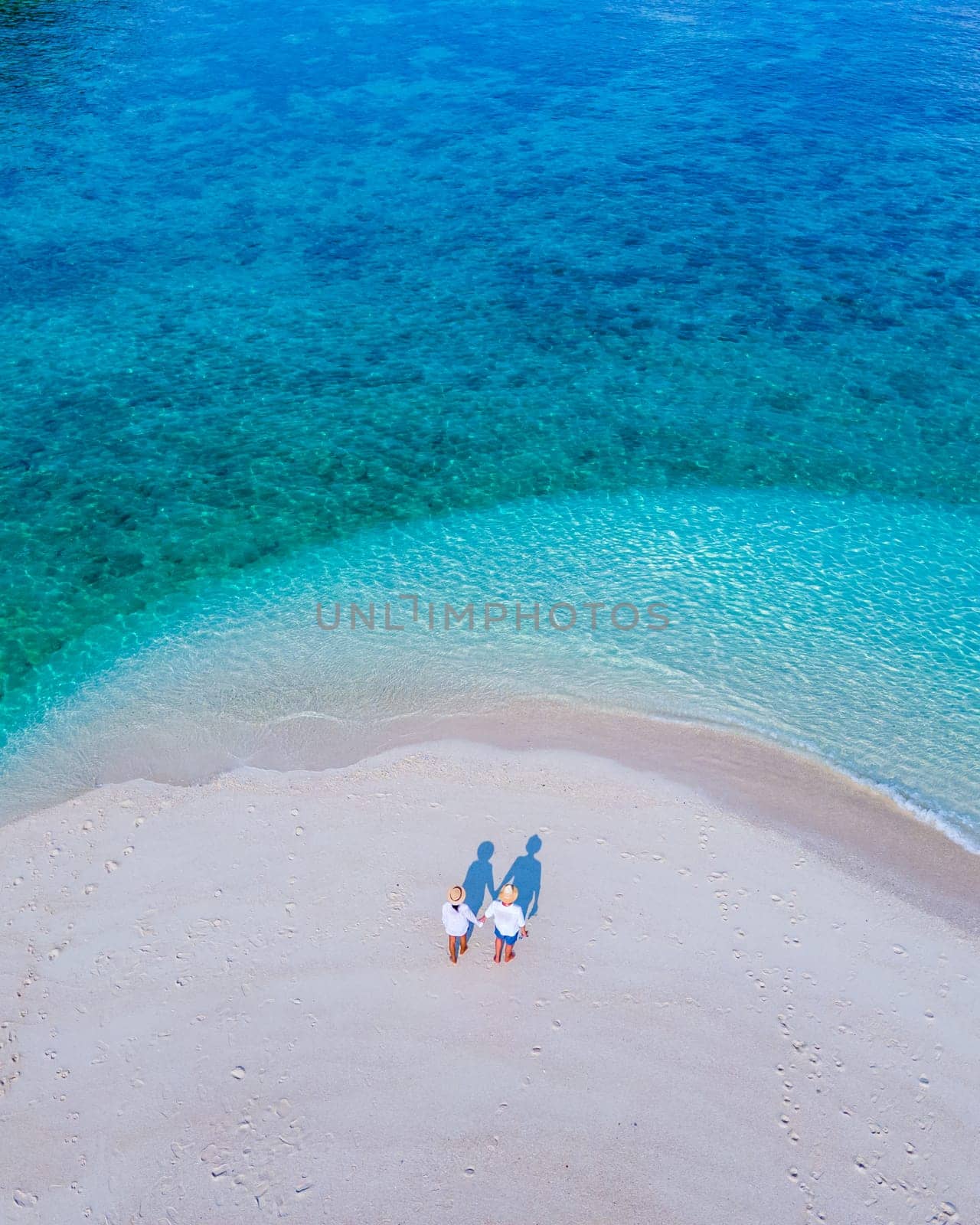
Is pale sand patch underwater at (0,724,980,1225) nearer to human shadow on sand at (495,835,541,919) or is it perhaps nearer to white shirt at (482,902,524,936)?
human shadow on sand at (495,835,541,919)

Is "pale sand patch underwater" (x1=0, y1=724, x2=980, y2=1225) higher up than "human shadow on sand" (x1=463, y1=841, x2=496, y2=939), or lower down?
lower down

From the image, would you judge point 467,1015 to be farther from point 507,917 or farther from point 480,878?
point 480,878

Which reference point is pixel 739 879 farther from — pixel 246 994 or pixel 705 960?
pixel 246 994

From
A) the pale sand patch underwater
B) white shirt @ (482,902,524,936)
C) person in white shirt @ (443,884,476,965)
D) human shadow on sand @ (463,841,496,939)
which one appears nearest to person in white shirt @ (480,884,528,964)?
white shirt @ (482,902,524,936)

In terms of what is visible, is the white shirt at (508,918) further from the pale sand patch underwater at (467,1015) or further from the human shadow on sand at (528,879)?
the human shadow on sand at (528,879)

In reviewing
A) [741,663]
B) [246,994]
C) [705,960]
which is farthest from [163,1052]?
[741,663]
